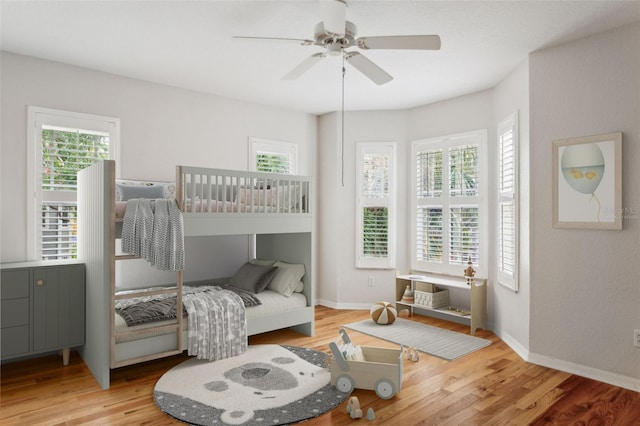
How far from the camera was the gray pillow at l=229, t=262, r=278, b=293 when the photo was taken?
4.07 meters

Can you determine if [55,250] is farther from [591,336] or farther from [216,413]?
[591,336]

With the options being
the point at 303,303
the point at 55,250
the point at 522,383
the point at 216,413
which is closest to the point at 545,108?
the point at 522,383

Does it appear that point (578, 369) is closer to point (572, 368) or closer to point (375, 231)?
point (572, 368)

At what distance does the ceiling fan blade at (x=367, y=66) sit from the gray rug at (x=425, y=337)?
2.34 m

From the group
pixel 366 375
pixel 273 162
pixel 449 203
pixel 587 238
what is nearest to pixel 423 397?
pixel 366 375

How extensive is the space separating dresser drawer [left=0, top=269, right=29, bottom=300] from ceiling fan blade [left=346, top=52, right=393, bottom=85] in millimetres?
2862

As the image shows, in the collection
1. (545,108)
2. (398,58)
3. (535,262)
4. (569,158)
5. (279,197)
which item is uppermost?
(398,58)

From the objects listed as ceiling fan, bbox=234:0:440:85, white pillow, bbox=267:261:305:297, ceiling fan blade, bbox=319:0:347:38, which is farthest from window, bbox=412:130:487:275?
ceiling fan blade, bbox=319:0:347:38

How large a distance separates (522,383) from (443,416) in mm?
873

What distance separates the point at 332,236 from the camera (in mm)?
5430

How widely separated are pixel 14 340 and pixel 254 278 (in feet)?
6.38

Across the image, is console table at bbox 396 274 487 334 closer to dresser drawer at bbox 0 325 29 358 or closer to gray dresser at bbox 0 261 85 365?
gray dresser at bbox 0 261 85 365

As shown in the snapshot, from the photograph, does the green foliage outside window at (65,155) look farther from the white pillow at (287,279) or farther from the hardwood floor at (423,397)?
the white pillow at (287,279)

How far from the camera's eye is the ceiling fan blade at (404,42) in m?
2.43
